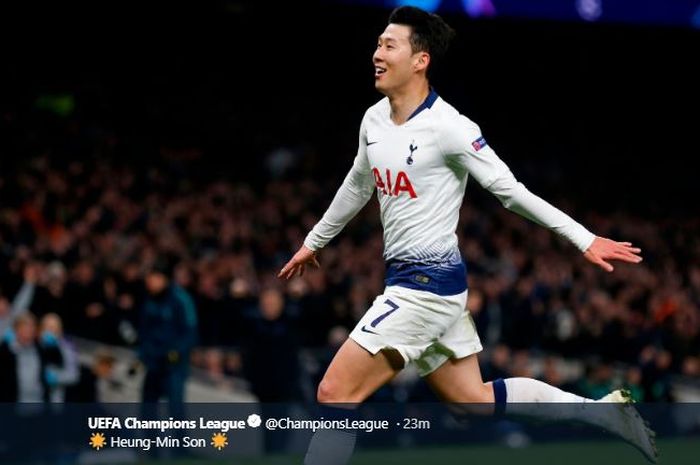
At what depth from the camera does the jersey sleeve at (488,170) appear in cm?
623

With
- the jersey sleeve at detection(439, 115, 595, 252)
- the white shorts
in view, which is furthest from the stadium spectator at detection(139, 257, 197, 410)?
the jersey sleeve at detection(439, 115, 595, 252)

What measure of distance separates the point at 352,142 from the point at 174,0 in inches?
162

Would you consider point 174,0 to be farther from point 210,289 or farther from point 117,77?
point 210,289

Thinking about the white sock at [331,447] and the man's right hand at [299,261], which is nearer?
the white sock at [331,447]

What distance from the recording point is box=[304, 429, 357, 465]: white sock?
6.11 meters

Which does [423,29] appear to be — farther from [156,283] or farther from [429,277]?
[156,283]

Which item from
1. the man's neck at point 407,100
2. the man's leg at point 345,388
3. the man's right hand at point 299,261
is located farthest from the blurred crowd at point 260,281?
→ the man's leg at point 345,388

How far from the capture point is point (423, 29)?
21.5ft

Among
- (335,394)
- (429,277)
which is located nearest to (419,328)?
(429,277)

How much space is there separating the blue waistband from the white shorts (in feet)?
0.10

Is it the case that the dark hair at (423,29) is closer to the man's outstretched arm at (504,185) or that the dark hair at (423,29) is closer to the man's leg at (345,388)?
the man's outstretched arm at (504,185)

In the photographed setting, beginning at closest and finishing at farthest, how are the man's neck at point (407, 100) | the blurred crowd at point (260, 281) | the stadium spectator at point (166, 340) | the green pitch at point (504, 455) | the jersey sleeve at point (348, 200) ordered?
the man's neck at point (407, 100) → the jersey sleeve at point (348, 200) → the green pitch at point (504, 455) → the stadium spectator at point (166, 340) → the blurred crowd at point (260, 281)

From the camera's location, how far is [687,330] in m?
17.0

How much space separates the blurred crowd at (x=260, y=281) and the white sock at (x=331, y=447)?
18.1ft
